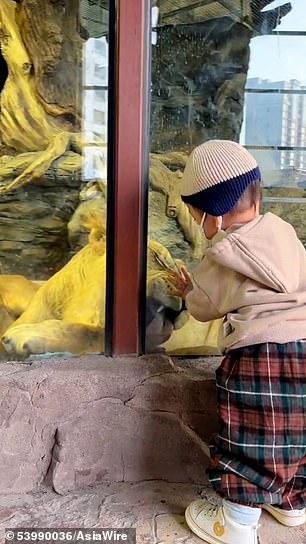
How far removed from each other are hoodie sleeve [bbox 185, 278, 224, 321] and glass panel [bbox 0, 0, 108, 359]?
12.2 inches

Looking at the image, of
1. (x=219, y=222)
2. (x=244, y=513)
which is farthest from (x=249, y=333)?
(x=244, y=513)

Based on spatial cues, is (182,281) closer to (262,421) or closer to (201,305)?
(201,305)

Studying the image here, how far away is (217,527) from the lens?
4.59 feet

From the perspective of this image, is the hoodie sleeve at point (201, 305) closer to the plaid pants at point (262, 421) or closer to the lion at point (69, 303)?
the plaid pants at point (262, 421)

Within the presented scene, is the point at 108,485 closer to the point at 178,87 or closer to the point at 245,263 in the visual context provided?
the point at 245,263

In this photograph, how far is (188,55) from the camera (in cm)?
163

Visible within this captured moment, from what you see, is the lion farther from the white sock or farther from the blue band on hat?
the white sock

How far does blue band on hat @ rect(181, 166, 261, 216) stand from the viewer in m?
1.33

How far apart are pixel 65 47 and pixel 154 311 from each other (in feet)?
2.34

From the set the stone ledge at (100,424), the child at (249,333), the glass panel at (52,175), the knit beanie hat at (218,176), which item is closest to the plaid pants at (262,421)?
the child at (249,333)

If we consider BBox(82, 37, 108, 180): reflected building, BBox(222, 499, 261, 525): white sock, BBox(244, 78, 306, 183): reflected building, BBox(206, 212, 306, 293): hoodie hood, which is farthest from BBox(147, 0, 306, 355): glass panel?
BBox(222, 499, 261, 525): white sock

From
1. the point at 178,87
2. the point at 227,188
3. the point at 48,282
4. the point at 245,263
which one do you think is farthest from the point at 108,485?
the point at 178,87

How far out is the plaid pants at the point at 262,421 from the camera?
1333 mm

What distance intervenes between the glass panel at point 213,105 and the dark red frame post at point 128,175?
4 cm
